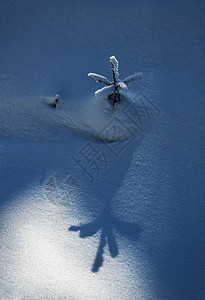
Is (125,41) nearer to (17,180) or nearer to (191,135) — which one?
(191,135)

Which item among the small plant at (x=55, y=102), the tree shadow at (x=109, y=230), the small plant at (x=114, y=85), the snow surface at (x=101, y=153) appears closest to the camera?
the snow surface at (x=101, y=153)

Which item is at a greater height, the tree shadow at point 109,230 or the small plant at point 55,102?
the small plant at point 55,102

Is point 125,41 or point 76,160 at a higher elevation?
point 125,41

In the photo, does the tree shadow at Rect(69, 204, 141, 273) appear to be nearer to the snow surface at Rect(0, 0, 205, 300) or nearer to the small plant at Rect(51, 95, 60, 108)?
the snow surface at Rect(0, 0, 205, 300)

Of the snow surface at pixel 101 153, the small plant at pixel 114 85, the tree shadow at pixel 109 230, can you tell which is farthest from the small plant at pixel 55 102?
the tree shadow at pixel 109 230

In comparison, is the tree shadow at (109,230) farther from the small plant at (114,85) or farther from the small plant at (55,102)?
the small plant at (55,102)

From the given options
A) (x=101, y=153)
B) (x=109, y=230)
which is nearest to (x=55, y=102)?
(x=101, y=153)

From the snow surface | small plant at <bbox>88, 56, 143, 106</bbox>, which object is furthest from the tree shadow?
small plant at <bbox>88, 56, 143, 106</bbox>

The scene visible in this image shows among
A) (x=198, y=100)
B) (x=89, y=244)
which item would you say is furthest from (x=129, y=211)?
(x=198, y=100)
